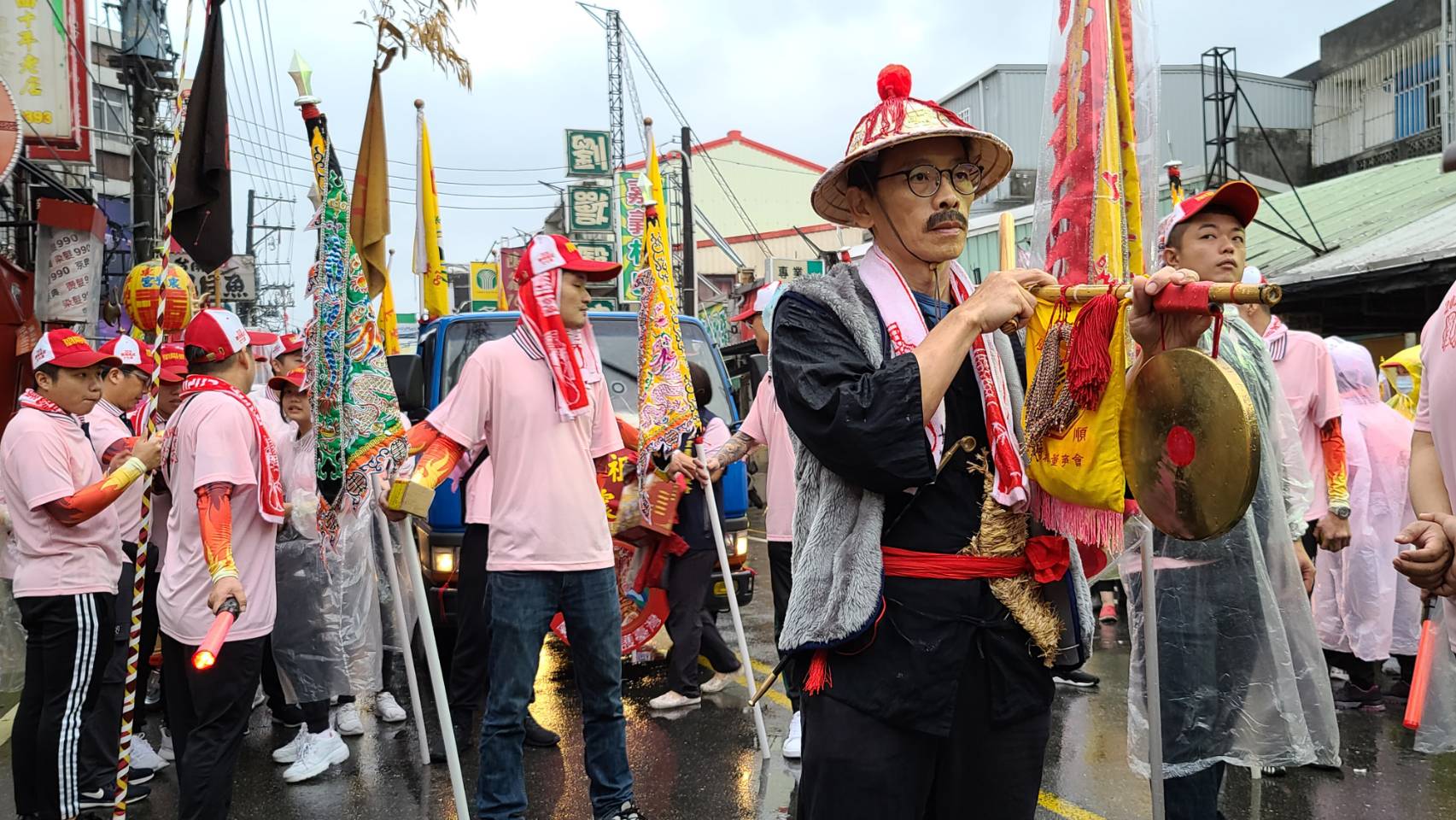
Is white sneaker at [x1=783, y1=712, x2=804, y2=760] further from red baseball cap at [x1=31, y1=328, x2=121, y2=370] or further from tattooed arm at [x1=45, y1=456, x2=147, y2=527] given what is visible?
red baseball cap at [x1=31, y1=328, x2=121, y2=370]

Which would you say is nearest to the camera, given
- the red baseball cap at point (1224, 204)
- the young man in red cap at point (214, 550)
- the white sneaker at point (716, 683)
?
the red baseball cap at point (1224, 204)

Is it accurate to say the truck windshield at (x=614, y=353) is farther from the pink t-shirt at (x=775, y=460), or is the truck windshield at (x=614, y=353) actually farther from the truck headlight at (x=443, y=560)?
the pink t-shirt at (x=775, y=460)

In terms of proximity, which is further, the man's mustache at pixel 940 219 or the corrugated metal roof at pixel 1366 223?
the corrugated metal roof at pixel 1366 223

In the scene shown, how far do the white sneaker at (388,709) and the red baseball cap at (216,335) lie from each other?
9.71ft

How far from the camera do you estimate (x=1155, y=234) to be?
117 inches

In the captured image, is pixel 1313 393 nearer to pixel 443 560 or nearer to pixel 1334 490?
pixel 1334 490

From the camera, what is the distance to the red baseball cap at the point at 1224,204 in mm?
3385

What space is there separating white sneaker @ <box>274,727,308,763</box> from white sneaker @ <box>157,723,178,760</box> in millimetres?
521

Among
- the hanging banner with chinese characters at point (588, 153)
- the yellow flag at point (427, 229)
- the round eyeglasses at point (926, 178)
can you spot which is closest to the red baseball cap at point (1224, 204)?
the round eyeglasses at point (926, 178)

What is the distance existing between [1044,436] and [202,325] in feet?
10.1

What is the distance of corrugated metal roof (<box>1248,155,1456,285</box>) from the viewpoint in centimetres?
1095

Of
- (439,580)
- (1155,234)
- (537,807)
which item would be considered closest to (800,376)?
(1155,234)

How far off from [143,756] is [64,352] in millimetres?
2041

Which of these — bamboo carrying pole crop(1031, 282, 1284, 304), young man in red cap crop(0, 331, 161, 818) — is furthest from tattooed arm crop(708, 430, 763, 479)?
bamboo carrying pole crop(1031, 282, 1284, 304)
